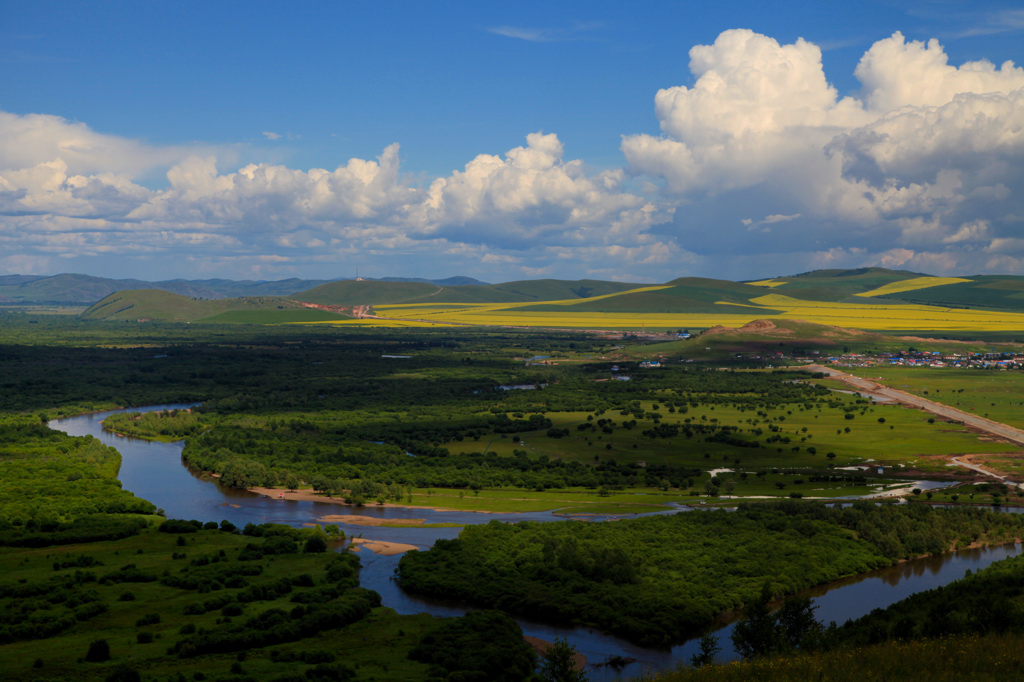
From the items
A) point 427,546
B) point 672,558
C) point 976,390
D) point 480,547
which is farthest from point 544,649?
point 976,390

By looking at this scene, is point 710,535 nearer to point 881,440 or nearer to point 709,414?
point 881,440

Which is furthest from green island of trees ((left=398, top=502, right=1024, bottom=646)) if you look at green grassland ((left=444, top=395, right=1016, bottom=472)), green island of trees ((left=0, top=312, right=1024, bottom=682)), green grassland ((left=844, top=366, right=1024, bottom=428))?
green grassland ((left=844, top=366, right=1024, bottom=428))

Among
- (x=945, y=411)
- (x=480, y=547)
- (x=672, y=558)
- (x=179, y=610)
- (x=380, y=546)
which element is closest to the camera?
(x=179, y=610)

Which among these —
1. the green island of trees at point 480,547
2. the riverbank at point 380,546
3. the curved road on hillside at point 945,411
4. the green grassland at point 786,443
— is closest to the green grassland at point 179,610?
the green island of trees at point 480,547

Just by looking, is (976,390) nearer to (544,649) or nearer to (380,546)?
(380,546)

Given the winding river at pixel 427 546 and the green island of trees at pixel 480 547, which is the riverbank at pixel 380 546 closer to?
the winding river at pixel 427 546

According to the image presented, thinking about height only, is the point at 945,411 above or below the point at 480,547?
above

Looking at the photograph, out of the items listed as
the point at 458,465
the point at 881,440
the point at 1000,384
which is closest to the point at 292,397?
the point at 458,465
